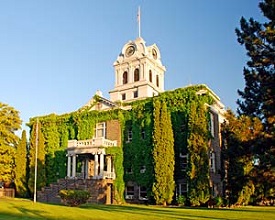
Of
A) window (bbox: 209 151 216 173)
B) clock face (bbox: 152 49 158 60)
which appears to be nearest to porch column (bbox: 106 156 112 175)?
window (bbox: 209 151 216 173)

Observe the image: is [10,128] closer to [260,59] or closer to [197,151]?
[197,151]

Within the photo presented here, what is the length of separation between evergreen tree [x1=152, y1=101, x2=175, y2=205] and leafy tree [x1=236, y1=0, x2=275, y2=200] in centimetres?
1283

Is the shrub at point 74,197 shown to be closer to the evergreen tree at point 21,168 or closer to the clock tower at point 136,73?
the evergreen tree at point 21,168

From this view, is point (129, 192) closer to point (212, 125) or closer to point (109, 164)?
point (109, 164)

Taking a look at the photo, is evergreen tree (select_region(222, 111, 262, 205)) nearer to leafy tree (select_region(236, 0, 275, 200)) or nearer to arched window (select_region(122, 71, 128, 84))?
leafy tree (select_region(236, 0, 275, 200))

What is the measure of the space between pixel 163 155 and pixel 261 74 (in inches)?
605

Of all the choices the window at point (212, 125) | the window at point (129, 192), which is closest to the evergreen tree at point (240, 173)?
the window at point (212, 125)

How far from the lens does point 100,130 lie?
4153 centimetres

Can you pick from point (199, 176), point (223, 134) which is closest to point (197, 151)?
point (199, 176)

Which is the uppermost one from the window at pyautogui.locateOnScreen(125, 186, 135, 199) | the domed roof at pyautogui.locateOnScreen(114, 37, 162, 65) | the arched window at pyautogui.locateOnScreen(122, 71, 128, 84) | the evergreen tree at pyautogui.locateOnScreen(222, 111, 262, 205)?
the domed roof at pyautogui.locateOnScreen(114, 37, 162, 65)

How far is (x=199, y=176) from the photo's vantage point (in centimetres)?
3266

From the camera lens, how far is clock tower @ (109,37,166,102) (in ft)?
173

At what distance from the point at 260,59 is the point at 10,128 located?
113 feet

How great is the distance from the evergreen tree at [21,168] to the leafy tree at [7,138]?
83 cm
